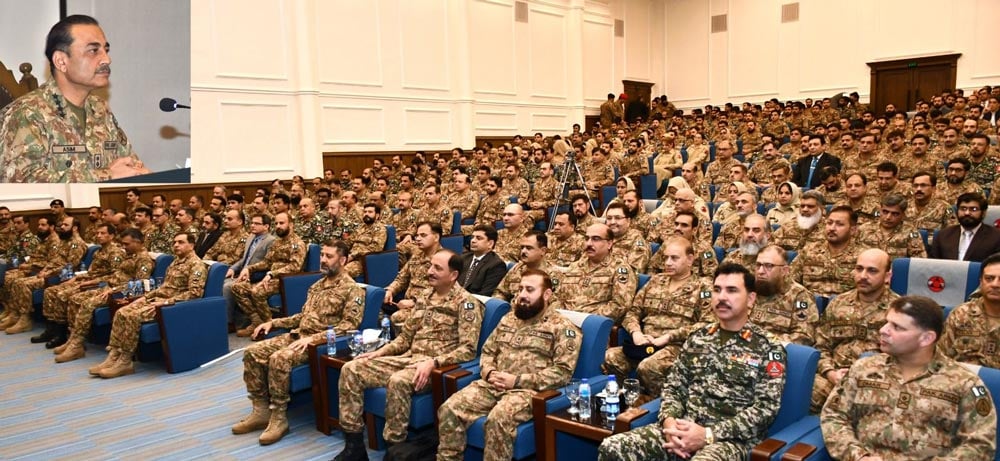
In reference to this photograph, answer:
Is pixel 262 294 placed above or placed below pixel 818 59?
below

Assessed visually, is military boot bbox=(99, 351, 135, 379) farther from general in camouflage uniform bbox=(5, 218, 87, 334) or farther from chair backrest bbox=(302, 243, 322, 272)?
general in camouflage uniform bbox=(5, 218, 87, 334)

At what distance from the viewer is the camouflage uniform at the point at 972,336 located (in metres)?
2.81

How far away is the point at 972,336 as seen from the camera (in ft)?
9.43

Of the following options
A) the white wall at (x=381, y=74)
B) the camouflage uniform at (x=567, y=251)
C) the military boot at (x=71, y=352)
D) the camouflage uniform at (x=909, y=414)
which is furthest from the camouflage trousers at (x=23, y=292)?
the camouflage uniform at (x=909, y=414)

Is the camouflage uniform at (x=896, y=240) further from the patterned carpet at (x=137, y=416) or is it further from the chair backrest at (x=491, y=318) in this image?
the patterned carpet at (x=137, y=416)

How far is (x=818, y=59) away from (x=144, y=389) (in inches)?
543

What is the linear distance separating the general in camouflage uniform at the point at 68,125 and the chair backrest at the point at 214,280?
548 centimetres

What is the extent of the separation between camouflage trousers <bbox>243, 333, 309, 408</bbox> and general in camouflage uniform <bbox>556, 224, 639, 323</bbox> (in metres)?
1.59

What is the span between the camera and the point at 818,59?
14359mm

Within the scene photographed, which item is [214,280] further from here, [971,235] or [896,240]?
[971,235]

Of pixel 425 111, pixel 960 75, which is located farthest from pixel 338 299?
pixel 960 75

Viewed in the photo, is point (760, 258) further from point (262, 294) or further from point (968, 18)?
point (968, 18)

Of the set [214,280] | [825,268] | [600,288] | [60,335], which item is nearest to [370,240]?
[214,280]

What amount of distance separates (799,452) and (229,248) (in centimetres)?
583
